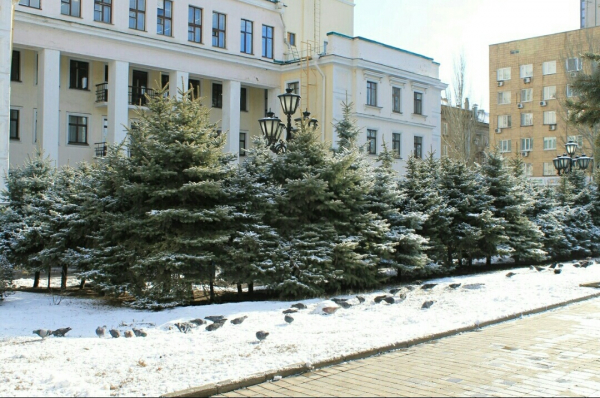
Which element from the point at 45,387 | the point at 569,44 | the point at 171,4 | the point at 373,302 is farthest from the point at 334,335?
the point at 569,44

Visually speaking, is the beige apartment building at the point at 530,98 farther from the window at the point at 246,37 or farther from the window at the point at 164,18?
the window at the point at 164,18

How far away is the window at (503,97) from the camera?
6241 cm

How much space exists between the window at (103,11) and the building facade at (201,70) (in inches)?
2.0

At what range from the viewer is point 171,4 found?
33406mm

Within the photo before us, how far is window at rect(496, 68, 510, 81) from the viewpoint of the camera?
62.2m

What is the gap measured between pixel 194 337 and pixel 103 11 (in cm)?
2670

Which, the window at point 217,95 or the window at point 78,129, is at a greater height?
the window at point 217,95

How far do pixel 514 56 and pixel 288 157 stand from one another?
54685mm

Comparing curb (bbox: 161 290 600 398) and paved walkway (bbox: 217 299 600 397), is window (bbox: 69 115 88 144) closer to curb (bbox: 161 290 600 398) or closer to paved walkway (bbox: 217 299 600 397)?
curb (bbox: 161 290 600 398)

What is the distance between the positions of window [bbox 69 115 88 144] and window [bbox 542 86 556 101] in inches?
1745

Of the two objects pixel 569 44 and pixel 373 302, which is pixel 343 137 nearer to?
pixel 373 302

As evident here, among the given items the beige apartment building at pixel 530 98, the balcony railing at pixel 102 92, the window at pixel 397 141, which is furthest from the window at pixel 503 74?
the balcony railing at pixel 102 92

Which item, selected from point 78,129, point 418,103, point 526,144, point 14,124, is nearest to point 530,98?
point 526,144

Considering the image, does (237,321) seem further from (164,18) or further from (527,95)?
(527,95)
